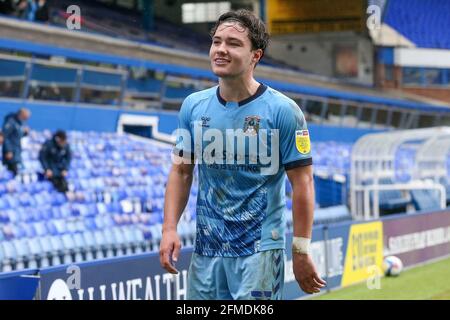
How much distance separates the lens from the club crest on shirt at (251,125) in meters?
4.09

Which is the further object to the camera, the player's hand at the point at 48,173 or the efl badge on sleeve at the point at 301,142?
the player's hand at the point at 48,173

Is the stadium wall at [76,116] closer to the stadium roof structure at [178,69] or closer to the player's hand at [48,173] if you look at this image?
the stadium roof structure at [178,69]

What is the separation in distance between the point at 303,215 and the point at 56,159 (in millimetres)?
9631

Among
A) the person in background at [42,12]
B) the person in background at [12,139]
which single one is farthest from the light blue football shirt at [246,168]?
the person in background at [42,12]

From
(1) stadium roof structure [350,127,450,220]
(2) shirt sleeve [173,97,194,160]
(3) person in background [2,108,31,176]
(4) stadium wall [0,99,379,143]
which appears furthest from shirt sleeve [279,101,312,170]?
(1) stadium roof structure [350,127,450,220]

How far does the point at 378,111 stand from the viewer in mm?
33750

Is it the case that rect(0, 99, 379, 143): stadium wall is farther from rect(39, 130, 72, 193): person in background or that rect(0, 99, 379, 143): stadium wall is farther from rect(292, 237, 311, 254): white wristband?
rect(292, 237, 311, 254): white wristband

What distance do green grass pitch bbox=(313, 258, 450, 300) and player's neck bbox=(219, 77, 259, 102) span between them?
7.46 meters

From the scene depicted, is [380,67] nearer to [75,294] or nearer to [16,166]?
[16,166]

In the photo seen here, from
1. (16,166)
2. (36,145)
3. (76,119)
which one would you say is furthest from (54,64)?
(16,166)

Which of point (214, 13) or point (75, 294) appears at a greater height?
point (214, 13)

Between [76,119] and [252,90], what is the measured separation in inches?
612

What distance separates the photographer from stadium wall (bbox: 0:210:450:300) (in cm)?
757

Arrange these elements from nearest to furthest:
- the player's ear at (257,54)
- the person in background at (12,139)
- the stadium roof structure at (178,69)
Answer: the player's ear at (257,54) < the person in background at (12,139) < the stadium roof structure at (178,69)
